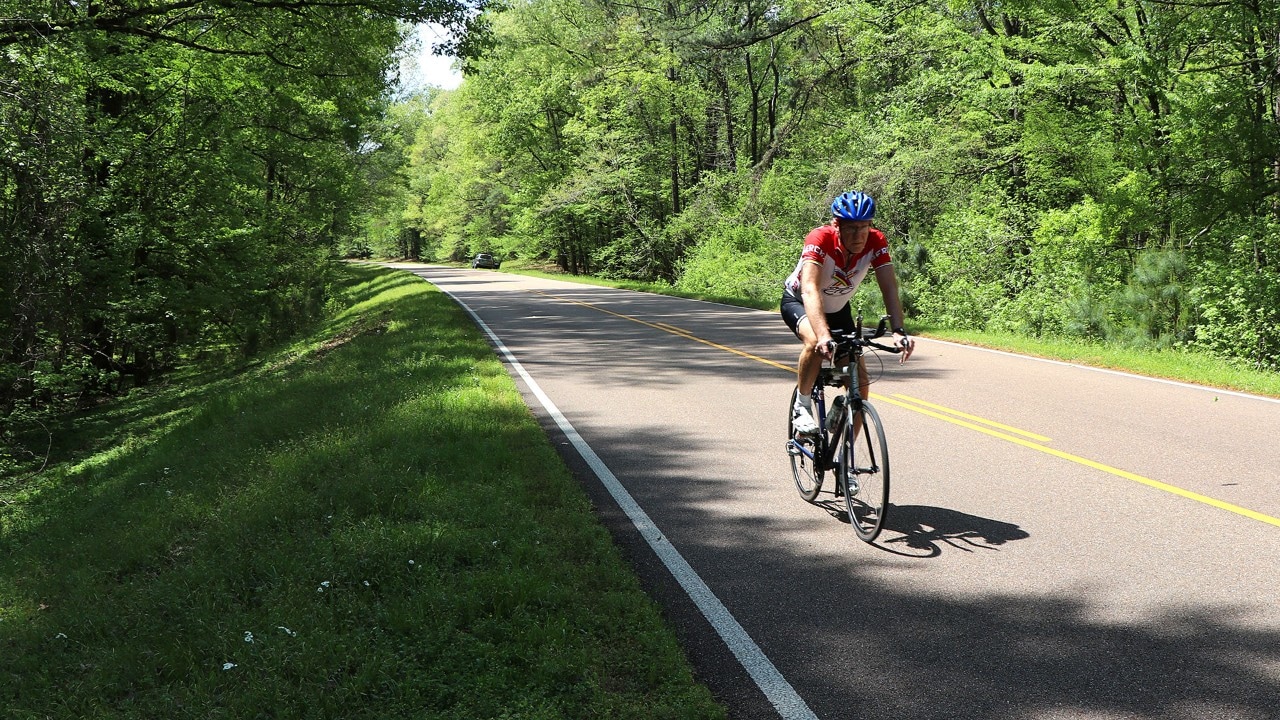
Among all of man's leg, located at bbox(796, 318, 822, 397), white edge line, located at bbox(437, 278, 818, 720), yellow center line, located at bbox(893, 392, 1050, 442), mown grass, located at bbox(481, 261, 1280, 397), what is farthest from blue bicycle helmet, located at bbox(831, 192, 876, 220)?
mown grass, located at bbox(481, 261, 1280, 397)

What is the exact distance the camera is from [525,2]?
4819 cm

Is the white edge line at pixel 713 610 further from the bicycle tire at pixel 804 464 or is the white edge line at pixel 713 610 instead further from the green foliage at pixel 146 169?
the green foliage at pixel 146 169

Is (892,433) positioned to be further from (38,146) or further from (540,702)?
(38,146)

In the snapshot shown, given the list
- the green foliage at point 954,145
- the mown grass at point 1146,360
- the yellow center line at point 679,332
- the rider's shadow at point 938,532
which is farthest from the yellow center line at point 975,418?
the green foliage at point 954,145

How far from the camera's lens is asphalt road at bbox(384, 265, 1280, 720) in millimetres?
3510

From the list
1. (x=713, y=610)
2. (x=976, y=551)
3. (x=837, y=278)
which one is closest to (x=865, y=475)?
(x=976, y=551)

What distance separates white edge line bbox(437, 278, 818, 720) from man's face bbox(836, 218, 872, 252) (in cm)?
210

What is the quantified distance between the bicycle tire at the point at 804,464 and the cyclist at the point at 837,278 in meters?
0.18

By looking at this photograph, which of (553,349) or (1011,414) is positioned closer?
(1011,414)

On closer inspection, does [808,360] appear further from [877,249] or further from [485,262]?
[485,262]

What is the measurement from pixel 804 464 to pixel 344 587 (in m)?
3.13

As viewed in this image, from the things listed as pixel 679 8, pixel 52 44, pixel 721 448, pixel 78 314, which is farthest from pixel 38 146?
pixel 679 8

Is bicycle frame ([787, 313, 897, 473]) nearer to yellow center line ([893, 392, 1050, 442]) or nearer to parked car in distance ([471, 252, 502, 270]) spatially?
yellow center line ([893, 392, 1050, 442])

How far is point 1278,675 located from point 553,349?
1222 centimetres
